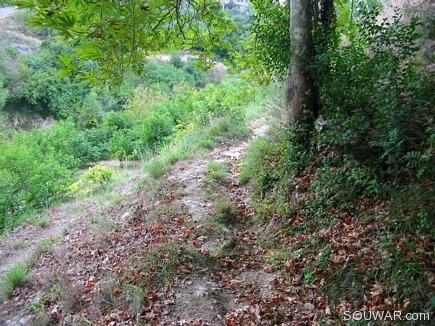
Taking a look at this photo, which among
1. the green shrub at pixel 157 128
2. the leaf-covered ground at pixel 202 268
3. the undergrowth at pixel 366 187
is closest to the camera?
the undergrowth at pixel 366 187

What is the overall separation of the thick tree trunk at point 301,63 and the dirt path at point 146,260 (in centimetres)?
172

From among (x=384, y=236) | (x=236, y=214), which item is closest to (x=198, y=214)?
(x=236, y=214)

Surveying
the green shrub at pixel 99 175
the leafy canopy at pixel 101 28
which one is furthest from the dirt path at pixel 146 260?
the green shrub at pixel 99 175

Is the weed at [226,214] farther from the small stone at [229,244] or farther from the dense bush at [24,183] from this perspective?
the dense bush at [24,183]

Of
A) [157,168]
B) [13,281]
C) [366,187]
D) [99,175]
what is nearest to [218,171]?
[157,168]

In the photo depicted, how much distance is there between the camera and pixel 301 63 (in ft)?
15.5

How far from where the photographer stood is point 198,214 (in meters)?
5.31

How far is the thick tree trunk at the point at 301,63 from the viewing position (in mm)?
4707

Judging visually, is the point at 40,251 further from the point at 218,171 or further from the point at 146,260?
the point at 218,171

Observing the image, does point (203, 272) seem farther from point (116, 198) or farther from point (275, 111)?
point (275, 111)

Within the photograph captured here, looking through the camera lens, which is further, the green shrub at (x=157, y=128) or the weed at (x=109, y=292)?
the green shrub at (x=157, y=128)

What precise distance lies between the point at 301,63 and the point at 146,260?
3198mm

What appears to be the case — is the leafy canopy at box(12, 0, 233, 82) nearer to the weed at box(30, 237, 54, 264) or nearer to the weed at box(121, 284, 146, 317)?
the weed at box(121, 284, 146, 317)

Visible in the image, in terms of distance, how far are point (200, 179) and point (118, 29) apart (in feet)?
13.8
